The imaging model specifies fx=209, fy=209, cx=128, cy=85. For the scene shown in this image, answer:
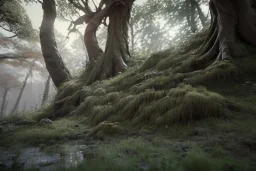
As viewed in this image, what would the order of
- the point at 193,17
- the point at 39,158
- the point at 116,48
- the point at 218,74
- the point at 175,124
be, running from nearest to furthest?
1. the point at 39,158
2. the point at 175,124
3. the point at 218,74
4. the point at 116,48
5. the point at 193,17

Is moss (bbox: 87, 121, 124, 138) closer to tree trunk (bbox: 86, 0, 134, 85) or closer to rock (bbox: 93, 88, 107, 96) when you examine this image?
rock (bbox: 93, 88, 107, 96)

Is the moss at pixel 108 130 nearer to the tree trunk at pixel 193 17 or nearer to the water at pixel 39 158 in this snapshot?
the water at pixel 39 158

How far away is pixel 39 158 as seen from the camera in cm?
247

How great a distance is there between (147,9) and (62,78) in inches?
530

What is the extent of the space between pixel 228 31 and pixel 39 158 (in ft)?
15.9

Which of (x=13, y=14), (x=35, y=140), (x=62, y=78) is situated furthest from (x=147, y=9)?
(x=35, y=140)

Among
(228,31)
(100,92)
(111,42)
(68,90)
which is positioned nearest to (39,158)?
(100,92)

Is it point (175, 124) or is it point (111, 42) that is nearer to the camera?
point (175, 124)

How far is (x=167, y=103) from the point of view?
3.41m

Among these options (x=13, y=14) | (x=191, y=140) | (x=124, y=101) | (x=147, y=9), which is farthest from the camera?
(x=147, y=9)

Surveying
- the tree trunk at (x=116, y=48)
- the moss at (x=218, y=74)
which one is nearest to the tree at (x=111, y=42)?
the tree trunk at (x=116, y=48)

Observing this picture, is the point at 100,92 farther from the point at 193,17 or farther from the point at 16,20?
the point at 193,17

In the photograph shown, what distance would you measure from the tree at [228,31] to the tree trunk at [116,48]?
341cm

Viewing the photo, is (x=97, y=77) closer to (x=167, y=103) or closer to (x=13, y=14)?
(x=167, y=103)
